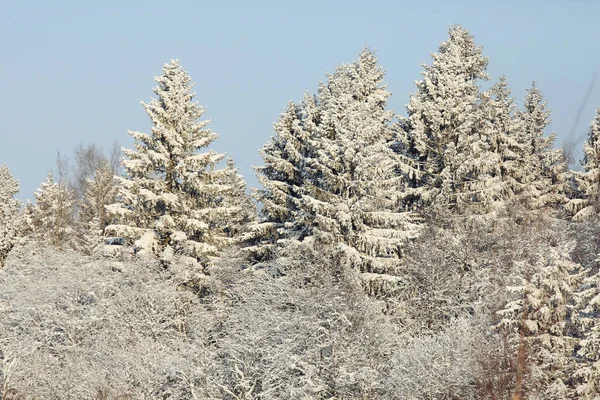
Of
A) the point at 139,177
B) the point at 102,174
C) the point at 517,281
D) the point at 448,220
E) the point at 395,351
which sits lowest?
the point at 395,351

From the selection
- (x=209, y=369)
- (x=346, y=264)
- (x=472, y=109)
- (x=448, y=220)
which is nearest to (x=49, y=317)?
(x=209, y=369)

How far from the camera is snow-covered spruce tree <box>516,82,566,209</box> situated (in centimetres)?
4169

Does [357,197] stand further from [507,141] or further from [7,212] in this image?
[7,212]

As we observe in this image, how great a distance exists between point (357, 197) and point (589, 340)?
47.5 ft

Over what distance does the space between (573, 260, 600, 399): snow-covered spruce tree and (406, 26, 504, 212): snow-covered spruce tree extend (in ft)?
50.9

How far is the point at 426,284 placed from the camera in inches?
1241

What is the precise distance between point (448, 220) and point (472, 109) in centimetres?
818

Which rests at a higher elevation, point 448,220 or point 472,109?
point 472,109

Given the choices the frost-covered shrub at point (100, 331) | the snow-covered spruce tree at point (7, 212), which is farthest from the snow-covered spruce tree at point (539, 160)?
the snow-covered spruce tree at point (7, 212)

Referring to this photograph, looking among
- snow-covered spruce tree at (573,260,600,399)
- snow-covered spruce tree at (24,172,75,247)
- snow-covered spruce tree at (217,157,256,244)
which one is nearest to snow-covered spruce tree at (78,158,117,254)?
snow-covered spruce tree at (24,172,75,247)

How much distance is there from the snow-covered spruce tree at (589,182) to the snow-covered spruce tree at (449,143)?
13.8 feet

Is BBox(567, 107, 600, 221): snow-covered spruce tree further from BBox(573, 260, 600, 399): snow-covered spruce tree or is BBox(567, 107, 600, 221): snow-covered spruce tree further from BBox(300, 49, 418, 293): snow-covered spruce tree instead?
BBox(573, 260, 600, 399): snow-covered spruce tree

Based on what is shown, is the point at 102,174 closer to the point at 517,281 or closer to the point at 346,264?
the point at 346,264

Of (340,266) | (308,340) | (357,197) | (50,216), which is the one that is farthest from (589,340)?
(50,216)
